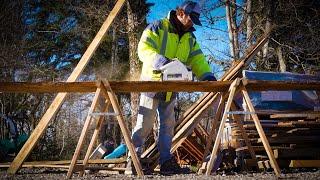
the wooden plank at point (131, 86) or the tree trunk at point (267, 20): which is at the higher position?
the tree trunk at point (267, 20)

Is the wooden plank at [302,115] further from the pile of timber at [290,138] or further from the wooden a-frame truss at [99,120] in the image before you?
the wooden a-frame truss at [99,120]

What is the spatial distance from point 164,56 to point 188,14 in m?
0.73

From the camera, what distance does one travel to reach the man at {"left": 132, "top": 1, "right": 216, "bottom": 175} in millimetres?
5074

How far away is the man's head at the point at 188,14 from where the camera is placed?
5.23 meters

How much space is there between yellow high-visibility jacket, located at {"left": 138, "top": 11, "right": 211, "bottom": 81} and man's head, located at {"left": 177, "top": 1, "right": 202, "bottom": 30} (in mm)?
176

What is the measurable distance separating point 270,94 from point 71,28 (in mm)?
11653

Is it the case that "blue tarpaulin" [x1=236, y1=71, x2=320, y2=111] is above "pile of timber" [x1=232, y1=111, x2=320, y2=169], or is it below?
above

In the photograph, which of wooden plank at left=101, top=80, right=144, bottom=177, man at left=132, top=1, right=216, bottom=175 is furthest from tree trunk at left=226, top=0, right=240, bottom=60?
wooden plank at left=101, top=80, right=144, bottom=177

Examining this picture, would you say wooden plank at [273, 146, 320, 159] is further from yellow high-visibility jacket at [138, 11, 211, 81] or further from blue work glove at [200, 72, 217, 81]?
yellow high-visibility jacket at [138, 11, 211, 81]

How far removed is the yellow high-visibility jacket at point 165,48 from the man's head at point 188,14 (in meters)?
0.18

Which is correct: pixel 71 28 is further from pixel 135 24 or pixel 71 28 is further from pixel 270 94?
pixel 270 94

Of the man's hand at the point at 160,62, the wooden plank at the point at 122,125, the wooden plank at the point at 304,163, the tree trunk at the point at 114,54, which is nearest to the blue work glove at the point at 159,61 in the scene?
the man's hand at the point at 160,62

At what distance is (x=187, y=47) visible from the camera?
5.57 metres

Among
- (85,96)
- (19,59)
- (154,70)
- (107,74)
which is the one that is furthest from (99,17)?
(154,70)
